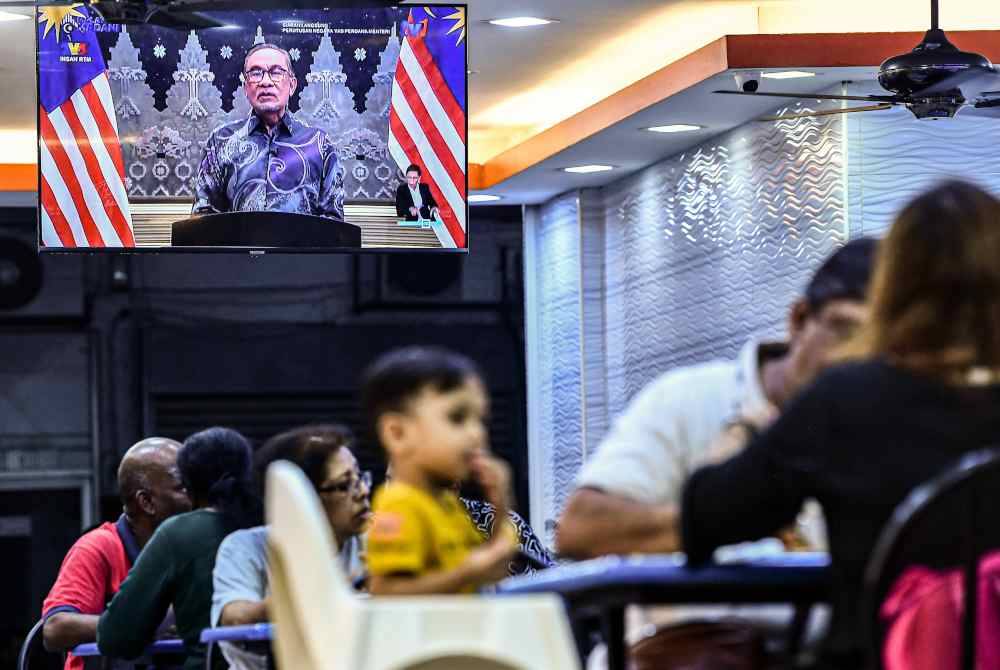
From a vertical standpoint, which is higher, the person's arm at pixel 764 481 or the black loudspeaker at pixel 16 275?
the black loudspeaker at pixel 16 275

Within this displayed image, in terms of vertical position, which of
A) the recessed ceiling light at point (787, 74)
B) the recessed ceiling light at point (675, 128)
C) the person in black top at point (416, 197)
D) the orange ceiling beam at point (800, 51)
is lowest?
the person in black top at point (416, 197)

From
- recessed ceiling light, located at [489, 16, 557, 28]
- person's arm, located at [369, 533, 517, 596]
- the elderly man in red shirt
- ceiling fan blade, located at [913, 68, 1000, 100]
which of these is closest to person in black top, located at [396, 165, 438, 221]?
recessed ceiling light, located at [489, 16, 557, 28]

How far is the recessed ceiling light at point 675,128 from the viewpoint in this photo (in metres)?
8.53

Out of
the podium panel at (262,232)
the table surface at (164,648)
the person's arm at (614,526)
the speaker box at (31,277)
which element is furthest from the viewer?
the speaker box at (31,277)

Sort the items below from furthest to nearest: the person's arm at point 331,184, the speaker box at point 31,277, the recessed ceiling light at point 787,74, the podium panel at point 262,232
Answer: the speaker box at point 31,277 → the recessed ceiling light at point 787,74 → the person's arm at point 331,184 → the podium panel at point 262,232

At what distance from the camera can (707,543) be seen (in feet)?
7.20

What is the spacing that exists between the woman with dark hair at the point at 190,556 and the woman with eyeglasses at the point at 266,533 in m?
0.24

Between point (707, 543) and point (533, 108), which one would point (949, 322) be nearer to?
point (707, 543)

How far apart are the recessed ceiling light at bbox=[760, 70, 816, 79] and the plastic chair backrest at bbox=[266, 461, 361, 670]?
5.28 metres

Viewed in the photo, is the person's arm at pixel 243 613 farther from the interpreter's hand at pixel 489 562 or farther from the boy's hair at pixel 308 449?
the interpreter's hand at pixel 489 562

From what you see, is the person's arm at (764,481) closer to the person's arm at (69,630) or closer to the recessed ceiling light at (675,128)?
the person's arm at (69,630)

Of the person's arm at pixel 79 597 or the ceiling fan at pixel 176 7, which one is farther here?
the person's arm at pixel 79 597

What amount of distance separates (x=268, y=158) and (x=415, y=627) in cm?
487

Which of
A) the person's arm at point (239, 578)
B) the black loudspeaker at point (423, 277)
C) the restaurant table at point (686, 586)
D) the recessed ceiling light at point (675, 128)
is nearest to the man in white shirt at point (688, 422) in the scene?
the restaurant table at point (686, 586)
